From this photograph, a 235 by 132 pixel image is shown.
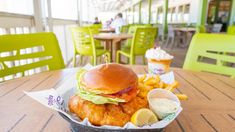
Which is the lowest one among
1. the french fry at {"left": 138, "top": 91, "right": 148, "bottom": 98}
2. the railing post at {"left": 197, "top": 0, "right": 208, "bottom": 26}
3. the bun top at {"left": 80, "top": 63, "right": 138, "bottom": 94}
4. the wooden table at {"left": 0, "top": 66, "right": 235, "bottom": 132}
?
the wooden table at {"left": 0, "top": 66, "right": 235, "bottom": 132}

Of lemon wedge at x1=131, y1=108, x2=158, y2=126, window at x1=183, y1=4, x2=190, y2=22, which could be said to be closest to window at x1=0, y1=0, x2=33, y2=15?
lemon wedge at x1=131, y1=108, x2=158, y2=126

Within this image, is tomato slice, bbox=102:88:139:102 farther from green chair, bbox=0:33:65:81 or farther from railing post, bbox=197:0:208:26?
railing post, bbox=197:0:208:26

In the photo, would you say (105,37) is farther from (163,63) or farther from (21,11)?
(163,63)

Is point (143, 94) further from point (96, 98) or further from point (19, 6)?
point (19, 6)

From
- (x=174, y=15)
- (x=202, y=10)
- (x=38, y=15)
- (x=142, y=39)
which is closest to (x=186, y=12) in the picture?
(x=174, y=15)

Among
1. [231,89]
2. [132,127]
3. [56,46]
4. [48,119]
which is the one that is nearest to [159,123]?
[132,127]

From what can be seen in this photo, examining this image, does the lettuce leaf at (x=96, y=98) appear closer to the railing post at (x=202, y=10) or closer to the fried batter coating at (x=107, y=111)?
the fried batter coating at (x=107, y=111)

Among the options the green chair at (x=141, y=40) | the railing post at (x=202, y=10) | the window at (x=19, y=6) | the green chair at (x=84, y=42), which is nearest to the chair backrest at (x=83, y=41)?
the green chair at (x=84, y=42)
